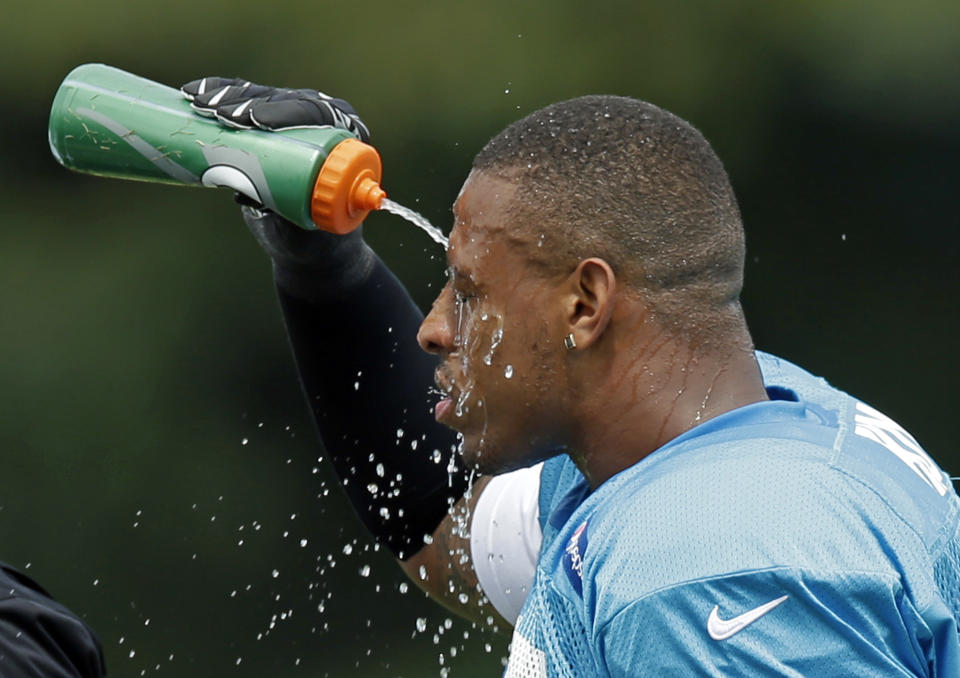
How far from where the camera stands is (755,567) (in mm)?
1335

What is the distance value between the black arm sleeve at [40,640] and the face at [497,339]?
0.50 metres

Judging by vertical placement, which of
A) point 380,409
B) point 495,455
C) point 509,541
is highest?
point 495,455

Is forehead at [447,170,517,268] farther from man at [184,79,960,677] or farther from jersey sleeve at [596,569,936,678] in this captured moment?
jersey sleeve at [596,569,936,678]


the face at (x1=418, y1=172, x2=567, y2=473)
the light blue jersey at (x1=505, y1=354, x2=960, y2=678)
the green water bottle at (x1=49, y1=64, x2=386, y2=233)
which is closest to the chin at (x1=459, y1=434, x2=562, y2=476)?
the face at (x1=418, y1=172, x2=567, y2=473)

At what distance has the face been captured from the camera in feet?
5.54

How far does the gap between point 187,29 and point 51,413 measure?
1024mm

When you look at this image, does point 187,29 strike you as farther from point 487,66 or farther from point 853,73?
point 853,73

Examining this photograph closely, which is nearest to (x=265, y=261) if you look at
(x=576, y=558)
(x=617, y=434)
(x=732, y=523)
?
(x=617, y=434)

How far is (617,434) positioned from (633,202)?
0.26 m

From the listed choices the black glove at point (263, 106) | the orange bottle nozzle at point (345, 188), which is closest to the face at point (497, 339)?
the orange bottle nozzle at point (345, 188)

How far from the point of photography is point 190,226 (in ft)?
12.4

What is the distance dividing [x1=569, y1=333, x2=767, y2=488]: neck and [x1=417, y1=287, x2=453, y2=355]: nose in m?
0.19

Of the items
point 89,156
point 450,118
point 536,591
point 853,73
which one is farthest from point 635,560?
point 853,73

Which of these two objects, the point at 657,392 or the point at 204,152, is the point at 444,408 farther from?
the point at 204,152
